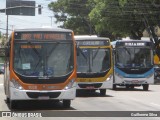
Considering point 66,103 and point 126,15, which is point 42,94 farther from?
point 126,15

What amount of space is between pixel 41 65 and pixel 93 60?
8776 mm

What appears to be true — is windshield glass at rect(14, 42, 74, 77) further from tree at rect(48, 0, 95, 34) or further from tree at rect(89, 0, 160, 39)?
tree at rect(48, 0, 95, 34)

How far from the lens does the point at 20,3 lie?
5284cm

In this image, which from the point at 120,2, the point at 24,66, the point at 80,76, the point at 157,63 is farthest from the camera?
the point at 157,63

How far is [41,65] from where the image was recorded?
18.6 metres

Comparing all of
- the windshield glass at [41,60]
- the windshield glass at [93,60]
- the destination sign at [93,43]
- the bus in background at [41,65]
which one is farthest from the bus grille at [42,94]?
the destination sign at [93,43]

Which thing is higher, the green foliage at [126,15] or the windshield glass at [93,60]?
the green foliage at [126,15]

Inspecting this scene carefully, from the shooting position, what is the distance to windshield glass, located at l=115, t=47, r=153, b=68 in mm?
31812

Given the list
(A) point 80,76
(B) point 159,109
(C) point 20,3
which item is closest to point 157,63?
(C) point 20,3

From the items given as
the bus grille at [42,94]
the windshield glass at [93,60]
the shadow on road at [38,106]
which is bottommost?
the shadow on road at [38,106]

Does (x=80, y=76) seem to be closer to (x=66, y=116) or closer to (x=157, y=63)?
(x=66, y=116)

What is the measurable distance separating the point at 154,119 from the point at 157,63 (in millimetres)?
46549

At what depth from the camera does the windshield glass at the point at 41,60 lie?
18.5 metres

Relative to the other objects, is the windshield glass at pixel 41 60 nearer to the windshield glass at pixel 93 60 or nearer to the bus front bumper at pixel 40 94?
the bus front bumper at pixel 40 94
